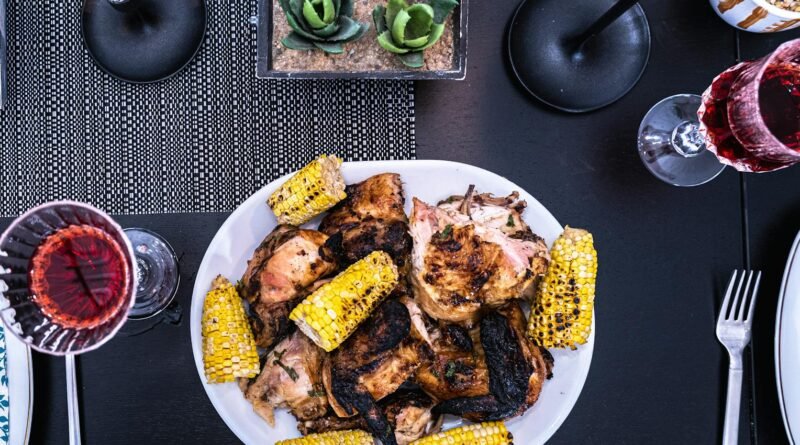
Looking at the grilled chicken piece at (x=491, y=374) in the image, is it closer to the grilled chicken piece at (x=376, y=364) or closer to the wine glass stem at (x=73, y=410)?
the grilled chicken piece at (x=376, y=364)

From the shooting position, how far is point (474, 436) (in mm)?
1496

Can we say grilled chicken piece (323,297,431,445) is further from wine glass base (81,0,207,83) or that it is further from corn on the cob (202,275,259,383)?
wine glass base (81,0,207,83)

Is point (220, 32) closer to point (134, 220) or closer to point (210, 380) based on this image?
point (134, 220)

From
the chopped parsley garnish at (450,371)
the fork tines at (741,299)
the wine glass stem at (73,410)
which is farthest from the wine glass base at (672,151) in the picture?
the wine glass stem at (73,410)

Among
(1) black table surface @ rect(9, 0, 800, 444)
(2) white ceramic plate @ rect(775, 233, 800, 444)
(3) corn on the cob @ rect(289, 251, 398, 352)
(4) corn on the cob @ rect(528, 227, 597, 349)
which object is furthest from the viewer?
(1) black table surface @ rect(9, 0, 800, 444)

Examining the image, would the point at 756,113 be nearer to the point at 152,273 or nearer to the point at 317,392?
the point at 317,392

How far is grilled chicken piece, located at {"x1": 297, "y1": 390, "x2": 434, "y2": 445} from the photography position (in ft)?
4.97

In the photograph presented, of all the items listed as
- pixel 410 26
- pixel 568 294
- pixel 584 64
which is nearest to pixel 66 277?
pixel 410 26

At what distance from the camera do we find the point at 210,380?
1.50 metres

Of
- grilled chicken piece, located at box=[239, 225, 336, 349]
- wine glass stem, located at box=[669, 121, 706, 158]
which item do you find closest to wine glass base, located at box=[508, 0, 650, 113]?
wine glass stem, located at box=[669, 121, 706, 158]

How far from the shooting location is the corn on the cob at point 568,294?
4.90 ft

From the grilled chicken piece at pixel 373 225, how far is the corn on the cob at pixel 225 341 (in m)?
0.25

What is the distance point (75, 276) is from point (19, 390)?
1.43 ft

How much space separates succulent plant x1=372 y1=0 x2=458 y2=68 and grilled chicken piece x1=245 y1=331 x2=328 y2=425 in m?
0.68
